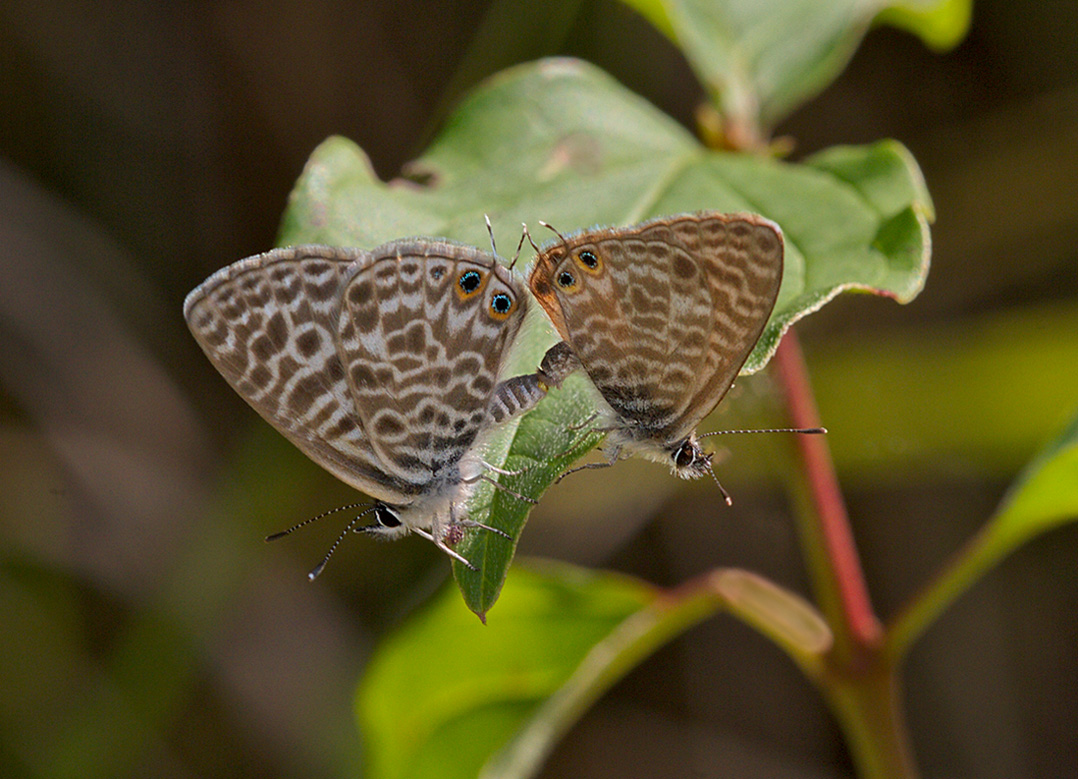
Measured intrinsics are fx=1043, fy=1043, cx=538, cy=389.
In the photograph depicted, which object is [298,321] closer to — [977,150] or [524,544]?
[524,544]

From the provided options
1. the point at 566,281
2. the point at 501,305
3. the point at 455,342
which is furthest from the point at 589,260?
the point at 455,342

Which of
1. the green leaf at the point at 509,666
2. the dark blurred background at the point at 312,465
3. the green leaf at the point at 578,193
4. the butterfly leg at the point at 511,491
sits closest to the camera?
the butterfly leg at the point at 511,491

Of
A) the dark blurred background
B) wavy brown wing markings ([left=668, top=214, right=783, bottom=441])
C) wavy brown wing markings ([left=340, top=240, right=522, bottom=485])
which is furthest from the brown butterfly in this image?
the dark blurred background

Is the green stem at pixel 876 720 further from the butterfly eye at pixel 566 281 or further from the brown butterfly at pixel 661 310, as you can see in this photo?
the butterfly eye at pixel 566 281

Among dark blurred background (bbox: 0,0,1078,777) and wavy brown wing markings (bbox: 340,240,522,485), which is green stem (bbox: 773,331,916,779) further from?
dark blurred background (bbox: 0,0,1078,777)

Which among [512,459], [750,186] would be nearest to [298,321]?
[512,459]

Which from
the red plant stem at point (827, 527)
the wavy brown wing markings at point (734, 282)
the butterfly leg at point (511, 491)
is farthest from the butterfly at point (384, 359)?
the red plant stem at point (827, 527)
